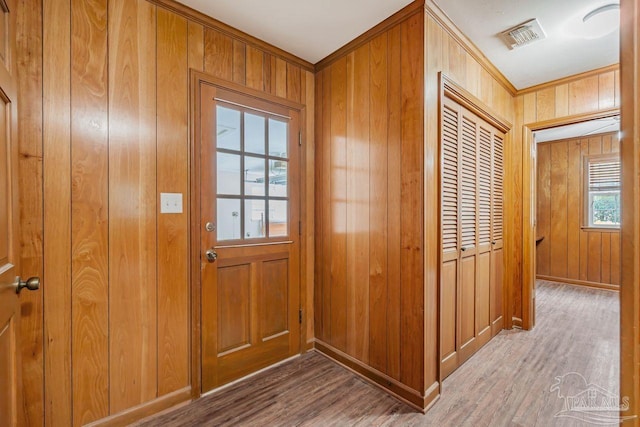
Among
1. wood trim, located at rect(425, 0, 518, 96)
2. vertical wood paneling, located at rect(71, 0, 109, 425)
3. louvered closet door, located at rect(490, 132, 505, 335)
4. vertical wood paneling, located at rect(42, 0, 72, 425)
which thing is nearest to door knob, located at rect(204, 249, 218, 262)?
vertical wood paneling, located at rect(71, 0, 109, 425)

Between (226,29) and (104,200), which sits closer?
(104,200)

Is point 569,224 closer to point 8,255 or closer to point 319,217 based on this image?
point 319,217

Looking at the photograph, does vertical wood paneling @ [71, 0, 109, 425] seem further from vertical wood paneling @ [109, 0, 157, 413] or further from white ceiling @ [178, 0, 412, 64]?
white ceiling @ [178, 0, 412, 64]

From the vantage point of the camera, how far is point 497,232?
9.85 ft

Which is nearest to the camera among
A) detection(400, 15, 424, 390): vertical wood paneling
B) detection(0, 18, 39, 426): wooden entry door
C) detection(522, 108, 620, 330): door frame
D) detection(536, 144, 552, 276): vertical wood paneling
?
detection(0, 18, 39, 426): wooden entry door

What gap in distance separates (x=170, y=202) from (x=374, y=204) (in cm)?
140

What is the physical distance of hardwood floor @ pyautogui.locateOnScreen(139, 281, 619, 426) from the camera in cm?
177

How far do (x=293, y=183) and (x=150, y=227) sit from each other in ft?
3.71

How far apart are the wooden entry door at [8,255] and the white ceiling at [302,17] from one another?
3.81 ft

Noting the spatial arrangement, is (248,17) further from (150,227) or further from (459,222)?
(459,222)

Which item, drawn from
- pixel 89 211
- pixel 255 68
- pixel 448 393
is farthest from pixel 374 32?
pixel 448 393

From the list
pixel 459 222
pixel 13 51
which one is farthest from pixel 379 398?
pixel 13 51

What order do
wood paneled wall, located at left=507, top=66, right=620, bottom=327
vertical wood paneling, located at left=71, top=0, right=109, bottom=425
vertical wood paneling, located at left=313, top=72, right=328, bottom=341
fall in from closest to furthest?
vertical wood paneling, located at left=71, top=0, right=109, bottom=425
vertical wood paneling, located at left=313, top=72, right=328, bottom=341
wood paneled wall, located at left=507, top=66, right=620, bottom=327

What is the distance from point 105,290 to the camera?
164 cm
